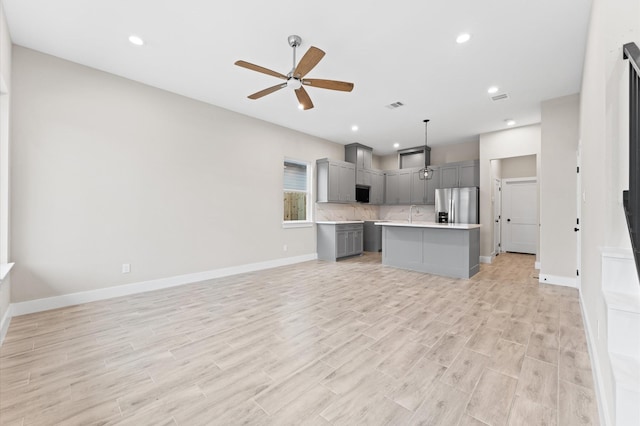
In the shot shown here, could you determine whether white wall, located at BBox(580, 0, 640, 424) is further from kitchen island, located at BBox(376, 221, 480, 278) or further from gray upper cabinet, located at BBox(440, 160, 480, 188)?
gray upper cabinet, located at BBox(440, 160, 480, 188)

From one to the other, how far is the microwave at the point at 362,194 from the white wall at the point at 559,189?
14.1ft

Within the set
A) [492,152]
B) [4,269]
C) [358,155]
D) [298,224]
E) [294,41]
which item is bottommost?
[4,269]

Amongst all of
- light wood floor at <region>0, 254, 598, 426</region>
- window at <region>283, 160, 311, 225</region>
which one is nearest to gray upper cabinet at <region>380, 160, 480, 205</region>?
window at <region>283, 160, 311, 225</region>

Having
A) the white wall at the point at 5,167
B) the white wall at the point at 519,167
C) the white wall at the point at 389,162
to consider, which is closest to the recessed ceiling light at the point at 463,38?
the white wall at the point at 5,167

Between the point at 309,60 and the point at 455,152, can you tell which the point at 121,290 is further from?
the point at 455,152

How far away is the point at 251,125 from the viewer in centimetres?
551

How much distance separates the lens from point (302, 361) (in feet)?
7.18

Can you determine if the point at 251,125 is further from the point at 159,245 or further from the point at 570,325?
the point at 570,325

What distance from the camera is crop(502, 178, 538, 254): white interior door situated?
301 inches

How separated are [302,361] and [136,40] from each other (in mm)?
3840

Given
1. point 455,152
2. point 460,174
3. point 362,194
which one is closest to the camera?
point 460,174

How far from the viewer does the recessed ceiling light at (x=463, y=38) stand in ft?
9.59

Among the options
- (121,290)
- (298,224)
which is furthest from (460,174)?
(121,290)

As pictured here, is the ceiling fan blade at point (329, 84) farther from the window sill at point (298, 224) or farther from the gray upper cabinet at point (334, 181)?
the gray upper cabinet at point (334, 181)
